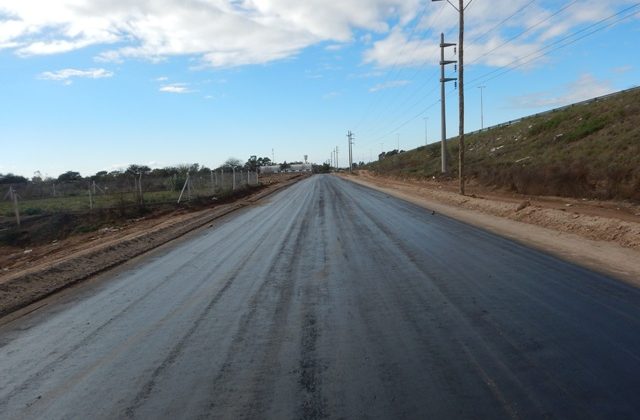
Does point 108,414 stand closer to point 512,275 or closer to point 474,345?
point 474,345

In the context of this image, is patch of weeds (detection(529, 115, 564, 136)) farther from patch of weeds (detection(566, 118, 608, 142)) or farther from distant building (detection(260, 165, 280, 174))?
distant building (detection(260, 165, 280, 174))

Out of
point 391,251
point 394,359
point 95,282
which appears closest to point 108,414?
point 394,359

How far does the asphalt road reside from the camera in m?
4.73

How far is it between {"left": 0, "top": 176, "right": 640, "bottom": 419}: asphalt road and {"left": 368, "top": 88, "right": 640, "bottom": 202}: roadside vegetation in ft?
50.8

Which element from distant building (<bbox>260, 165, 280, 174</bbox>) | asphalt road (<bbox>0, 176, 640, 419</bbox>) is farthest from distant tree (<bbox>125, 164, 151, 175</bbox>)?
distant building (<bbox>260, 165, 280, 174</bbox>)

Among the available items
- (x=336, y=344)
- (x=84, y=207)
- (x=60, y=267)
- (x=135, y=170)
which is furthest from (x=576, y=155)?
(x=135, y=170)

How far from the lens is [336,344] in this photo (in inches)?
247

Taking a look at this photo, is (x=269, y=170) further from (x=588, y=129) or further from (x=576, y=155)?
(x=576, y=155)

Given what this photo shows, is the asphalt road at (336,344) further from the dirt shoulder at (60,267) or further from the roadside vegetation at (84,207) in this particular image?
the roadside vegetation at (84,207)

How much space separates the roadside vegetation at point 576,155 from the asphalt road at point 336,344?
15.5 m

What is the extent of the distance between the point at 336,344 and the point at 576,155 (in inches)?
1240

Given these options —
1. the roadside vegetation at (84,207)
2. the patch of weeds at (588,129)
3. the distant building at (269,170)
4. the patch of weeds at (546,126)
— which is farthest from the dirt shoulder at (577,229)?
the distant building at (269,170)

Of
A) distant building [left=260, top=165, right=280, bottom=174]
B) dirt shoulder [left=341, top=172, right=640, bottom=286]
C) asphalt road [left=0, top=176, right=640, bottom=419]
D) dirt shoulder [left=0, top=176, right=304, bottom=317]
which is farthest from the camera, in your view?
distant building [left=260, top=165, right=280, bottom=174]

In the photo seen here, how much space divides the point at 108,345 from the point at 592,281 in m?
7.21
